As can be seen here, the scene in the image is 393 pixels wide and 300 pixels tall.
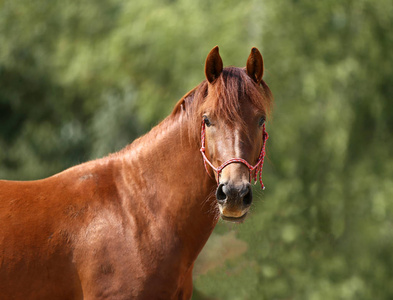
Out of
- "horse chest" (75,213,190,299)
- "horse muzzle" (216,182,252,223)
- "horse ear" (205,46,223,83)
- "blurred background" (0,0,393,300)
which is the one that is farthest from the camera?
"blurred background" (0,0,393,300)

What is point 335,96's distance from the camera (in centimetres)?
797

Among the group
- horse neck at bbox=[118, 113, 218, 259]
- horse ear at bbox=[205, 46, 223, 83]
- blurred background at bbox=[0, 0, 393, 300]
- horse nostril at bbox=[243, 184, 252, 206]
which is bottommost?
horse nostril at bbox=[243, 184, 252, 206]

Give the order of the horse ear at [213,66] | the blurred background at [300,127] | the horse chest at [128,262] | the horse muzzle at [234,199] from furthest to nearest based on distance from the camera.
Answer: the blurred background at [300,127]
the horse ear at [213,66]
the horse chest at [128,262]
the horse muzzle at [234,199]

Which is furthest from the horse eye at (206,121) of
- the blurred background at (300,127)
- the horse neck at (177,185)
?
the blurred background at (300,127)

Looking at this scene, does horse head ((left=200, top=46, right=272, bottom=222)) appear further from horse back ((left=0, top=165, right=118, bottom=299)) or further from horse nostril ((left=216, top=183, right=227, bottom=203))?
horse back ((left=0, top=165, right=118, bottom=299))

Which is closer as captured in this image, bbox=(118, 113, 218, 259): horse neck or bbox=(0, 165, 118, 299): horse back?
bbox=(0, 165, 118, 299): horse back

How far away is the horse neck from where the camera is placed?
11.3 ft

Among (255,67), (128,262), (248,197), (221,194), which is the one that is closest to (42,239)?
(128,262)

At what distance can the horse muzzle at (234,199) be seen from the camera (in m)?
3.00

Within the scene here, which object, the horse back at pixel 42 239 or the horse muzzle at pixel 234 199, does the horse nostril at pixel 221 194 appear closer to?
the horse muzzle at pixel 234 199

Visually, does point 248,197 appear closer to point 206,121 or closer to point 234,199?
Result: point 234,199

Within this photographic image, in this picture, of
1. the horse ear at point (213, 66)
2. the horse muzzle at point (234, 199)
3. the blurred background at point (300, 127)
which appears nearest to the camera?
the horse muzzle at point (234, 199)

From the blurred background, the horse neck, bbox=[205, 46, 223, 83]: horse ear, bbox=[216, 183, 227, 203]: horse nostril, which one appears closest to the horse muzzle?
bbox=[216, 183, 227, 203]: horse nostril

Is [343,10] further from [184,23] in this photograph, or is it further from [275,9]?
[184,23]
